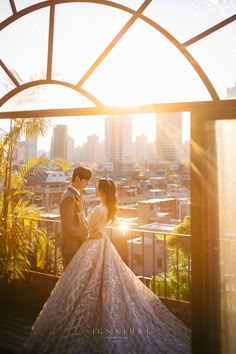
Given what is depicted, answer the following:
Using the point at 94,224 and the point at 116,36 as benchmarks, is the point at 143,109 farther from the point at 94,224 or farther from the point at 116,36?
the point at 94,224

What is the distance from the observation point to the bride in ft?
7.16

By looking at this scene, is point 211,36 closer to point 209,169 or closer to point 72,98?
point 209,169

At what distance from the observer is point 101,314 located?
2.29 metres

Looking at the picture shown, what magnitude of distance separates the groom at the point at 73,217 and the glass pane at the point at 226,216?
1.19m

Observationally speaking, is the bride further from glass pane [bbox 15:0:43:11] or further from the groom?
glass pane [bbox 15:0:43:11]

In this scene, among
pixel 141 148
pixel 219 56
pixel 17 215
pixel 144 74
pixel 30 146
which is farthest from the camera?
pixel 141 148

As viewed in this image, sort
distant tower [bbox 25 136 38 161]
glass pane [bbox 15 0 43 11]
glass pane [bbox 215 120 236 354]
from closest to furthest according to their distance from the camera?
1. glass pane [bbox 215 120 236 354]
2. glass pane [bbox 15 0 43 11]
3. distant tower [bbox 25 136 38 161]

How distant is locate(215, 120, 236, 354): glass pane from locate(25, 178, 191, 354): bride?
52cm

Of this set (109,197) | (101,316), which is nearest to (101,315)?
(101,316)

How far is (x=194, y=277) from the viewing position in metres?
1.83

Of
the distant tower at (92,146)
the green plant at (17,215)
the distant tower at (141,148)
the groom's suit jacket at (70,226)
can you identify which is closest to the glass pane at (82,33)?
the groom's suit jacket at (70,226)

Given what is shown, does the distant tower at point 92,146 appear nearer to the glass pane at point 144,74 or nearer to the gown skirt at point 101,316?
the gown skirt at point 101,316

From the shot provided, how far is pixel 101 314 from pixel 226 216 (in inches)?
46.7

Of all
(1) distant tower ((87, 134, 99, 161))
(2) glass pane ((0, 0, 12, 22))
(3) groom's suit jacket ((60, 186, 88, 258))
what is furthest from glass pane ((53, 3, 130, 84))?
(1) distant tower ((87, 134, 99, 161))
